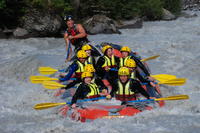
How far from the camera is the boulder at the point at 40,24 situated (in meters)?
12.4

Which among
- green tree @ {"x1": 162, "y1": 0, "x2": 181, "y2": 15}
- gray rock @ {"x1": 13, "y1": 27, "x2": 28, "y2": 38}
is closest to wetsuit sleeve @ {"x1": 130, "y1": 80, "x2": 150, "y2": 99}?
gray rock @ {"x1": 13, "y1": 27, "x2": 28, "y2": 38}

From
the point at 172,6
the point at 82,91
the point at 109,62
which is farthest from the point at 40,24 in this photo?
the point at 172,6

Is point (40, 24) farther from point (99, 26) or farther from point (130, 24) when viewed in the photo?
point (130, 24)

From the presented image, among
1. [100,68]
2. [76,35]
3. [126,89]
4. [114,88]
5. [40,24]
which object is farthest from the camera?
[40,24]

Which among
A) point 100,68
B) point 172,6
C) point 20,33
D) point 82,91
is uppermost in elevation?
point 172,6

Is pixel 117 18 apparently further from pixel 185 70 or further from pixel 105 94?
pixel 105 94

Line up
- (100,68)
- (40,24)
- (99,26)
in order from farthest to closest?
(99,26) < (40,24) < (100,68)

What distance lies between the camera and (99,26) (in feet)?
44.1

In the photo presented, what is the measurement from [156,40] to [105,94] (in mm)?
7424

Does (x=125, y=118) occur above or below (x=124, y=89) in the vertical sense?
below

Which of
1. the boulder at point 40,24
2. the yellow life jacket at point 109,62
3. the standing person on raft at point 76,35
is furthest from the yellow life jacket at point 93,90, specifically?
the boulder at point 40,24

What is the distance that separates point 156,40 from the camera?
488 inches

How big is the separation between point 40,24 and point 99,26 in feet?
8.32

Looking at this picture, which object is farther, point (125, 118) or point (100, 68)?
point (100, 68)
